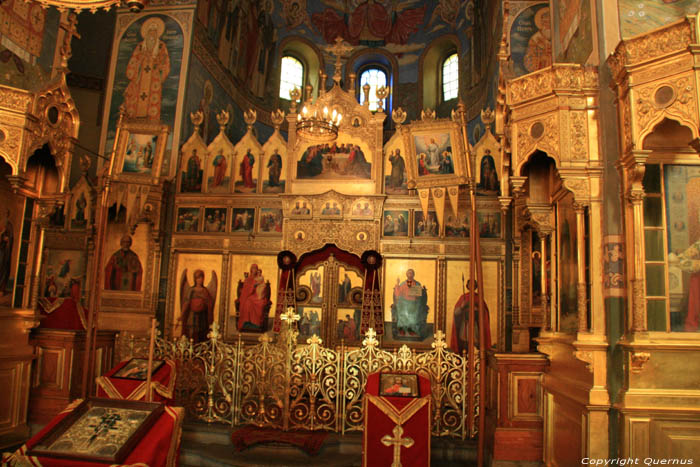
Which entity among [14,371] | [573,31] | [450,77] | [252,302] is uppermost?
[450,77]

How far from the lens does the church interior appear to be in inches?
200

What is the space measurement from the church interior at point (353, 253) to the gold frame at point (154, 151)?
2.3 inches

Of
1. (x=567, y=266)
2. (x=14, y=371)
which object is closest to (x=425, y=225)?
(x=567, y=266)

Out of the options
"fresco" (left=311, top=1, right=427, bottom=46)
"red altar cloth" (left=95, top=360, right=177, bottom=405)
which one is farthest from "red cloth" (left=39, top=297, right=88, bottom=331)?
"fresco" (left=311, top=1, right=427, bottom=46)

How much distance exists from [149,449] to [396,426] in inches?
100

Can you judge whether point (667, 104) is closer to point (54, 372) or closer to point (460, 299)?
point (460, 299)

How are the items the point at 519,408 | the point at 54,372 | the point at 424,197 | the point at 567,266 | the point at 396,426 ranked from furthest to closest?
the point at 424,197, the point at 54,372, the point at 519,408, the point at 567,266, the point at 396,426

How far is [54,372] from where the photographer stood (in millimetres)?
8156

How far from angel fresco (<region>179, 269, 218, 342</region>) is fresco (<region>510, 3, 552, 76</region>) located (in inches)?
305

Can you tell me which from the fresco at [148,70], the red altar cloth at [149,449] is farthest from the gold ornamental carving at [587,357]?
the fresco at [148,70]

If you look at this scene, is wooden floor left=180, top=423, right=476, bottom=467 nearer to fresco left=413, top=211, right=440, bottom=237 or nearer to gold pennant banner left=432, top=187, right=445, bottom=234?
gold pennant banner left=432, top=187, right=445, bottom=234

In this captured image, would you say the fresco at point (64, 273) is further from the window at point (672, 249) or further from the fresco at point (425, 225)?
the window at point (672, 249)

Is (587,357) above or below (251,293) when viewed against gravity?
below

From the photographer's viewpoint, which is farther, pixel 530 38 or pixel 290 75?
pixel 290 75
